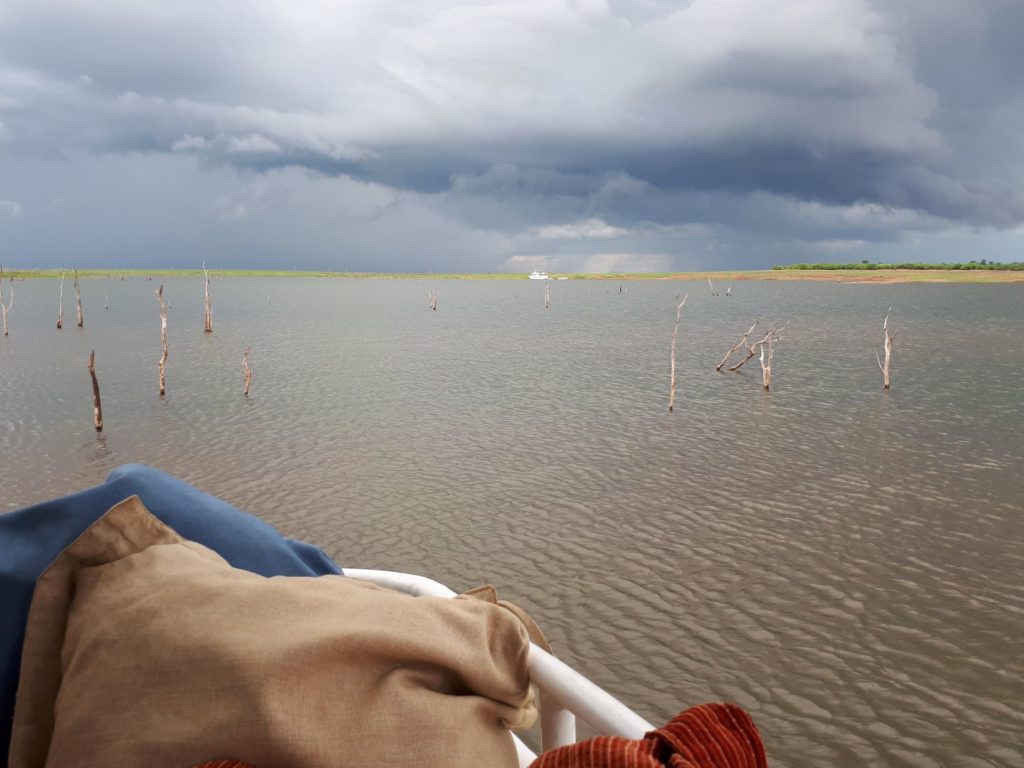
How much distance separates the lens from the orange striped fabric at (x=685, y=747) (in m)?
1.45

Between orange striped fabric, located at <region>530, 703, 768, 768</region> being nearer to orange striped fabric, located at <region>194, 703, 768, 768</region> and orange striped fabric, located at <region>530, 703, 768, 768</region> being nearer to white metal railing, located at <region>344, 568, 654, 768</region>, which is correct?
orange striped fabric, located at <region>194, 703, 768, 768</region>

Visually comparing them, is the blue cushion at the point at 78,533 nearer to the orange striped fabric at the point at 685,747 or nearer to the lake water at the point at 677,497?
the orange striped fabric at the point at 685,747

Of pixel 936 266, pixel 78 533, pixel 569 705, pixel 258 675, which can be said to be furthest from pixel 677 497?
pixel 936 266

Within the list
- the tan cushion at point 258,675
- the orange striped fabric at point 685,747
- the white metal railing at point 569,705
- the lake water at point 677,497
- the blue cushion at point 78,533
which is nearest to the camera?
the orange striped fabric at point 685,747

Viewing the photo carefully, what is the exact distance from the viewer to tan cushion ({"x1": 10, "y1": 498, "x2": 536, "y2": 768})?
1.74 meters

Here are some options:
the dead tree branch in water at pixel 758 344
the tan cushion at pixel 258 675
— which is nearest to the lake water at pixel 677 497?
the dead tree branch in water at pixel 758 344

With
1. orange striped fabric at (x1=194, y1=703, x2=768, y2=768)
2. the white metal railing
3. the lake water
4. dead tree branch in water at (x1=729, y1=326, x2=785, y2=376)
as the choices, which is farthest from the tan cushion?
dead tree branch in water at (x1=729, y1=326, x2=785, y2=376)

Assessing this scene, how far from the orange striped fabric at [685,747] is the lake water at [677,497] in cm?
494

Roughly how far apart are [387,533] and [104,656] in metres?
8.82

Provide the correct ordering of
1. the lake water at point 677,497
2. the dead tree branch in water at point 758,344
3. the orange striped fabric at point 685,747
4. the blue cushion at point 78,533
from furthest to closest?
the dead tree branch in water at point 758,344 < the lake water at point 677,497 < the blue cushion at point 78,533 < the orange striped fabric at point 685,747

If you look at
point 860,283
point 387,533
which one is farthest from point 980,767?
point 860,283

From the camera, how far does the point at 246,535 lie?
8.69ft

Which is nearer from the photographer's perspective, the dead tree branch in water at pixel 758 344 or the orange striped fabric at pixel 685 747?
the orange striped fabric at pixel 685 747

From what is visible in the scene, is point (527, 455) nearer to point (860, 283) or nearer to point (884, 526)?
point (884, 526)
